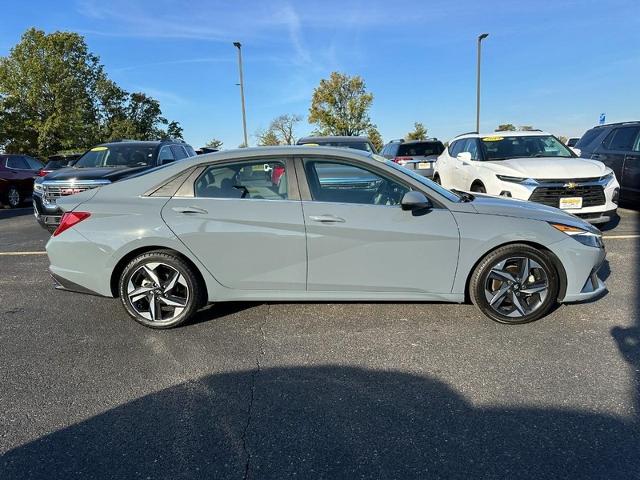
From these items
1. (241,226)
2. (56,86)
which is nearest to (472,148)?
(241,226)

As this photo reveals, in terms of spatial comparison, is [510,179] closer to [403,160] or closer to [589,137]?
[589,137]

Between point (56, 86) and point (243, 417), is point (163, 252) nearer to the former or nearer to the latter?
point (243, 417)

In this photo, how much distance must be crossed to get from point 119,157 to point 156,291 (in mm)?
5765

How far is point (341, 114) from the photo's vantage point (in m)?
48.3

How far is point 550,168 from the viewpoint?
6918 millimetres

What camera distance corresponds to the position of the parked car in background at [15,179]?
13.7 metres

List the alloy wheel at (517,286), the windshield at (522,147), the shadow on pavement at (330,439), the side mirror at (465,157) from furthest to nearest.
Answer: the side mirror at (465,157) < the windshield at (522,147) < the alloy wheel at (517,286) < the shadow on pavement at (330,439)

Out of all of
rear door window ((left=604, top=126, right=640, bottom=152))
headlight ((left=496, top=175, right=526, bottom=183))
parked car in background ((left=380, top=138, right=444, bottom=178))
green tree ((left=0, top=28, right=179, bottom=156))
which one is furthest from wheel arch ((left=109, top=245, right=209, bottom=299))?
green tree ((left=0, top=28, right=179, bottom=156))

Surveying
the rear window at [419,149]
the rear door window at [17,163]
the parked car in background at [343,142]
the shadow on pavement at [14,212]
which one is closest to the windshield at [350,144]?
the parked car in background at [343,142]

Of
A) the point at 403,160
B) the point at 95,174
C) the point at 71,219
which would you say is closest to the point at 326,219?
the point at 71,219

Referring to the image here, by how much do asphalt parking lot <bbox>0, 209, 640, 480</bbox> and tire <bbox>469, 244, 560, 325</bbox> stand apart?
0.49 feet

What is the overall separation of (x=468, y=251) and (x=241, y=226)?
191cm

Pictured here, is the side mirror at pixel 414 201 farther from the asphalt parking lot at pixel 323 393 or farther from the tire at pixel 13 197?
the tire at pixel 13 197

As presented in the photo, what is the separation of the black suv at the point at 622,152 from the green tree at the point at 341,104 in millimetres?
38480
